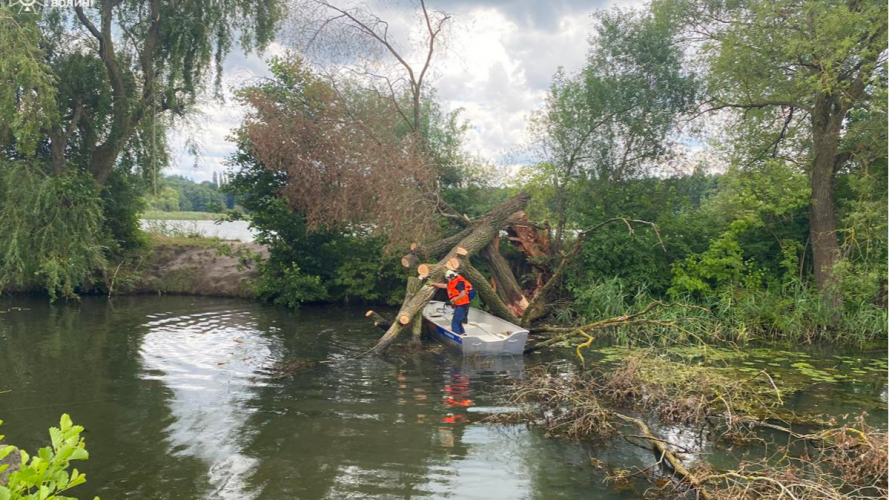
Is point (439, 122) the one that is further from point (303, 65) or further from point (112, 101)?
point (112, 101)

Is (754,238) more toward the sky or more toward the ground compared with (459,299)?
more toward the sky

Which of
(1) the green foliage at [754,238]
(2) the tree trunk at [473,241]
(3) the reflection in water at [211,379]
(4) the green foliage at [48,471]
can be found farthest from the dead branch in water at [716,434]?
(1) the green foliage at [754,238]

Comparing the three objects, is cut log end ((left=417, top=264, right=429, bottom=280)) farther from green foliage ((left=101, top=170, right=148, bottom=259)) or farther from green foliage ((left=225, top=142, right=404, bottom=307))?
green foliage ((left=101, top=170, right=148, bottom=259))

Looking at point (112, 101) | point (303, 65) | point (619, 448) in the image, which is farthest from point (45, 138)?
point (619, 448)

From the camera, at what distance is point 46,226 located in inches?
612

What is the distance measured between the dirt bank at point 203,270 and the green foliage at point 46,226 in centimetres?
310

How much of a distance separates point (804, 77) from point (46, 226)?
60.9ft

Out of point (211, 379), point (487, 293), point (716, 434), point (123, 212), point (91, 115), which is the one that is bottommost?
point (211, 379)

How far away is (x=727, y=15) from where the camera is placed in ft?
47.5

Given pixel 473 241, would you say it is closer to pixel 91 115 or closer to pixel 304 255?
pixel 304 255

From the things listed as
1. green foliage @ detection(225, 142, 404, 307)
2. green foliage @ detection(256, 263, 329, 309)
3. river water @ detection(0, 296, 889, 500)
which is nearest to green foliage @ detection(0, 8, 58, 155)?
green foliage @ detection(225, 142, 404, 307)

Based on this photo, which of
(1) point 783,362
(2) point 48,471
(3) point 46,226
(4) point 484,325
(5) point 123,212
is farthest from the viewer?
(5) point 123,212

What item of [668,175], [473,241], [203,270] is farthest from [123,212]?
[668,175]

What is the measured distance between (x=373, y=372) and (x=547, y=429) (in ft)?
12.4
